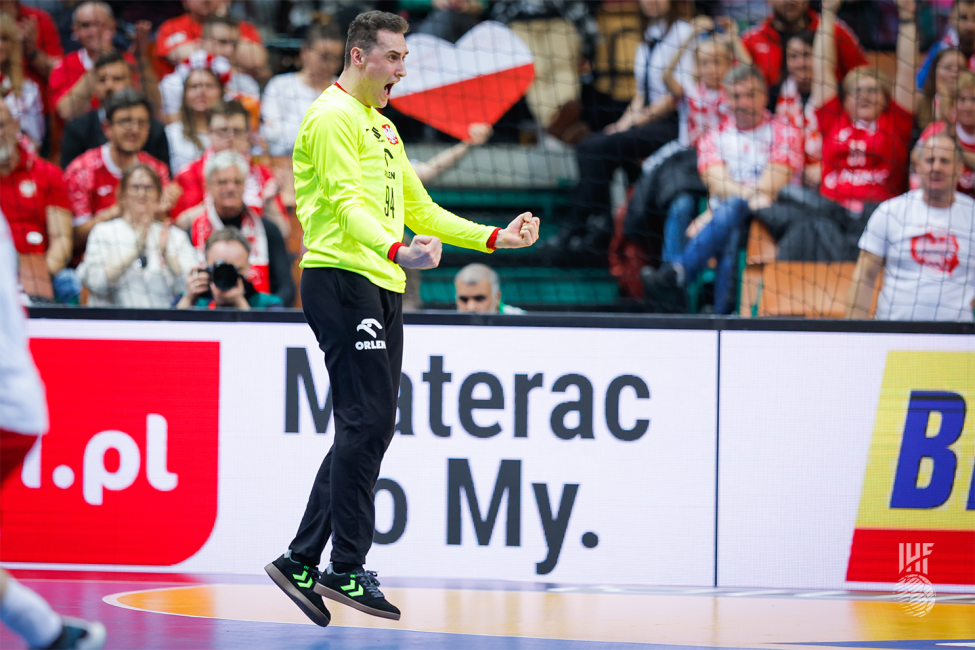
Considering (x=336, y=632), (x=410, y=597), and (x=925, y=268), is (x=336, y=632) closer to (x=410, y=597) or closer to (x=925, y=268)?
(x=410, y=597)

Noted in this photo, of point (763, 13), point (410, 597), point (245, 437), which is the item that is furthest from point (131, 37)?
point (410, 597)

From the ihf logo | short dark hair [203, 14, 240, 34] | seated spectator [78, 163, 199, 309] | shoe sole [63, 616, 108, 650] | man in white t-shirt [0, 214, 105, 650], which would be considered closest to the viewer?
man in white t-shirt [0, 214, 105, 650]

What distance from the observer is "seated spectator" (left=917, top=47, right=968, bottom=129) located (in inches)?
263

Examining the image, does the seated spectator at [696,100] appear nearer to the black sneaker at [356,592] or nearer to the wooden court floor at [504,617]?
the wooden court floor at [504,617]

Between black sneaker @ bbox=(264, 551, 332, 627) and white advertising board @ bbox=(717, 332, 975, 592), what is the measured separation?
84.6 inches

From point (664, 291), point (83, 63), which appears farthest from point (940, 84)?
point (83, 63)

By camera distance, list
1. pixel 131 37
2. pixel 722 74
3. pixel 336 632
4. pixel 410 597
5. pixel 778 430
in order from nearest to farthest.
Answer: pixel 336 632, pixel 410 597, pixel 778 430, pixel 722 74, pixel 131 37

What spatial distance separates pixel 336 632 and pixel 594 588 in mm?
1430

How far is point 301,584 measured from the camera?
3.81 meters

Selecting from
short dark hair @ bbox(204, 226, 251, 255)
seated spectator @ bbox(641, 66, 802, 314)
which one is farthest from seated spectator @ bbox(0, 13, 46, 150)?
seated spectator @ bbox(641, 66, 802, 314)

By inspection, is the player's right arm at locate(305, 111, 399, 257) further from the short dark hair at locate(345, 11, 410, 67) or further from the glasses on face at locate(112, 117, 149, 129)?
the glasses on face at locate(112, 117, 149, 129)

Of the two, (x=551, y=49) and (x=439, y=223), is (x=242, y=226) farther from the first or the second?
(x=551, y=49)

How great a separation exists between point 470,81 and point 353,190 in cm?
342

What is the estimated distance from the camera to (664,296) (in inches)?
250
